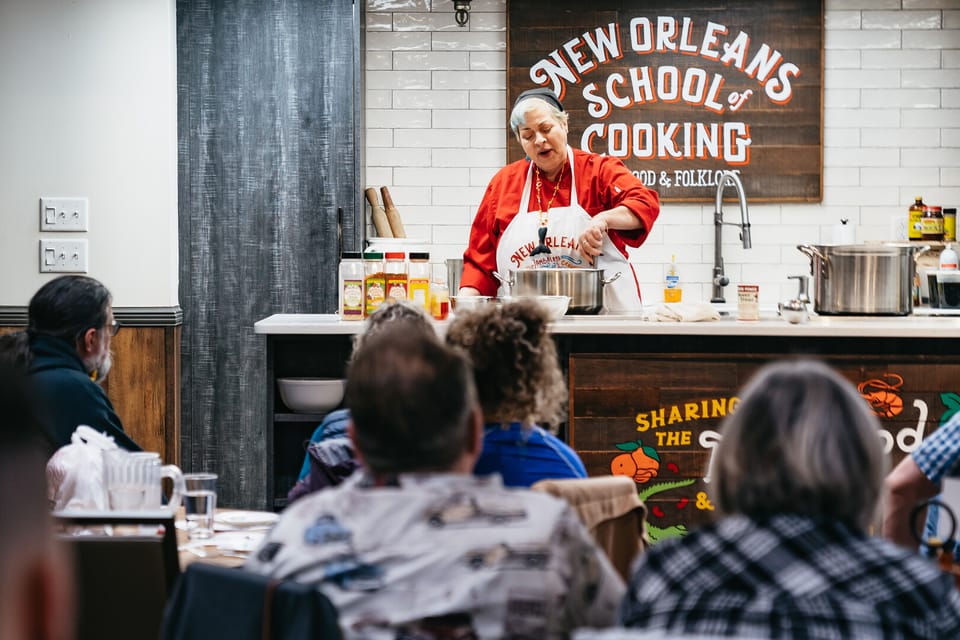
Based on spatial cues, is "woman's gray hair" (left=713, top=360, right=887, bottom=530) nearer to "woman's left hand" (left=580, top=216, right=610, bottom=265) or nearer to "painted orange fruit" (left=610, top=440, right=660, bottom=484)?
"painted orange fruit" (left=610, top=440, right=660, bottom=484)

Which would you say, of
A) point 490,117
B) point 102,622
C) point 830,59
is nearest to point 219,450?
point 490,117

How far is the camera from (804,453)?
4.57 feet

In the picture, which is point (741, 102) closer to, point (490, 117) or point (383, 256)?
point (490, 117)

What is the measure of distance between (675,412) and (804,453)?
2.40 meters

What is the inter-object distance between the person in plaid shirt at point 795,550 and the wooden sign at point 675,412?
2.32 m

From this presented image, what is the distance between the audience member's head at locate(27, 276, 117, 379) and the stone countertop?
2.46 feet

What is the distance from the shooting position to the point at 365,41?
6.22 meters

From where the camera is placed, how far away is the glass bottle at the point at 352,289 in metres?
3.93

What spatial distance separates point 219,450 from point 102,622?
3419 millimetres

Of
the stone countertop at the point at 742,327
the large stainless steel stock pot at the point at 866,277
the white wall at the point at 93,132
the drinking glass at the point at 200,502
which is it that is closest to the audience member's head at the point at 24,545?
the drinking glass at the point at 200,502

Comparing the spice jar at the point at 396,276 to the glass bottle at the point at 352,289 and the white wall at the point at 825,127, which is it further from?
→ the white wall at the point at 825,127

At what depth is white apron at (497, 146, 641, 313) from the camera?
4738mm

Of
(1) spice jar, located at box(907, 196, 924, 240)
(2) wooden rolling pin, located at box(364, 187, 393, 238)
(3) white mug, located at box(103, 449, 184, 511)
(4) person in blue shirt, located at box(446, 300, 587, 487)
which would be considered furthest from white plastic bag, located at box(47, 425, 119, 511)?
(1) spice jar, located at box(907, 196, 924, 240)

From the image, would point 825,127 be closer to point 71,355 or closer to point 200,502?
point 71,355
